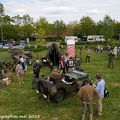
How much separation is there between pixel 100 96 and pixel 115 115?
1116 mm

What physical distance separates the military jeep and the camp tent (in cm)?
921

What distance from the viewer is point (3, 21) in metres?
80.8

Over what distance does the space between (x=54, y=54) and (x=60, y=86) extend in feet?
36.9

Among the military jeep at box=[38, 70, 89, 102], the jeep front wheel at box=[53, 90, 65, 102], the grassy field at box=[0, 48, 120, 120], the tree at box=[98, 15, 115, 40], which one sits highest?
the tree at box=[98, 15, 115, 40]

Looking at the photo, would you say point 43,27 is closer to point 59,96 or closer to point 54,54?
point 54,54

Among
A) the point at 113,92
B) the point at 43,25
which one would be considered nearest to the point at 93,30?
the point at 43,25

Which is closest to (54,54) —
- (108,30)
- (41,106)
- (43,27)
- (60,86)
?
(60,86)

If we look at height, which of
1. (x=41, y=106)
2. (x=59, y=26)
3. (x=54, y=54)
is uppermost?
(x=59, y=26)

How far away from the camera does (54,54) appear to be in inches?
993

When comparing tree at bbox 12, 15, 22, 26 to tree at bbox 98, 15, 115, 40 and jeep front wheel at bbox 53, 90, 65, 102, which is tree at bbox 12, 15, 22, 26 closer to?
tree at bbox 98, 15, 115, 40

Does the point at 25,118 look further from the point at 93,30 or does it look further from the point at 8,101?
the point at 93,30

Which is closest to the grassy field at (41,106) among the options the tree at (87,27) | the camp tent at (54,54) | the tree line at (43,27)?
the camp tent at (54,54)

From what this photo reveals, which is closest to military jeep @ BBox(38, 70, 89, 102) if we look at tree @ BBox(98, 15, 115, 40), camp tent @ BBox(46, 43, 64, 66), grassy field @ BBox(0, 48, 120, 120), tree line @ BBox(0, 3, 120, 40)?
grassy field @ BBox(0, 48, 120, 120)

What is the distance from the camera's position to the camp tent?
24.7 m
